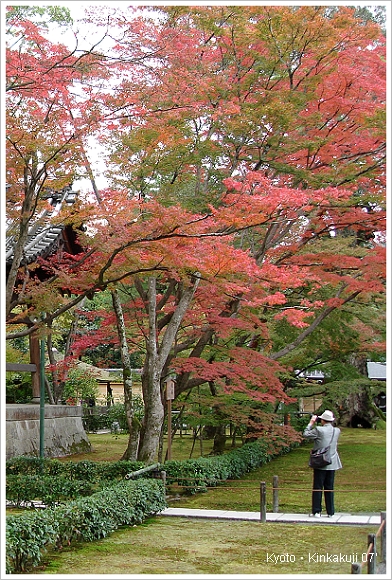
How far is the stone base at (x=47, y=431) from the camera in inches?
718

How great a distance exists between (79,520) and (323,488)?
3.96 meters

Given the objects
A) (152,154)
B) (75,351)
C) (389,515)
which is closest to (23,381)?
(75,351)

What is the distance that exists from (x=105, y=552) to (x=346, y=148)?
9508 millimetres

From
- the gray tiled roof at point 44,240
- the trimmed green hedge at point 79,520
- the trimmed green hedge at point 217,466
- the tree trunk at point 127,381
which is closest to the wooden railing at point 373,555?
the trimmed green hedge at point 79,520

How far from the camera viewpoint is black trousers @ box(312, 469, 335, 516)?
10438mm

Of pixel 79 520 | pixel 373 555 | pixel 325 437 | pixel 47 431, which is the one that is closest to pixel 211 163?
pixel 325 437

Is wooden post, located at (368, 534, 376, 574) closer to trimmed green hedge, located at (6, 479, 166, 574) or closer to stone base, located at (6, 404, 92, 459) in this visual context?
trimmed green hedge, located at (6, 479, 166, 574)

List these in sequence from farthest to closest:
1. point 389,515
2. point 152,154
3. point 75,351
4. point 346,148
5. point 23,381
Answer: point 23,381 < point 75,351 < point 346,148 < point 152,154 < point 389,515

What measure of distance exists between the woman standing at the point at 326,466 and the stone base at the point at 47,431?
953cm

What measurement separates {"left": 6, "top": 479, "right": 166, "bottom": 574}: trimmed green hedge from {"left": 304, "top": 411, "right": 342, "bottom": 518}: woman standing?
2.64 metres

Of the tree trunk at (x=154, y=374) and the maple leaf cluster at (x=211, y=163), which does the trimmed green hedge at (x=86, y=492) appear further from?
the maple leaf cluster at (x=211, y=163)

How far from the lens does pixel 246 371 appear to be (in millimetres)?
14320

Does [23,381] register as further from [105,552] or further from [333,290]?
[105,552]

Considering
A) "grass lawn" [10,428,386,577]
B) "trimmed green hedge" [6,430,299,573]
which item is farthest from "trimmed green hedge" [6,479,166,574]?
"grass lawn" [10,428,386,577]
